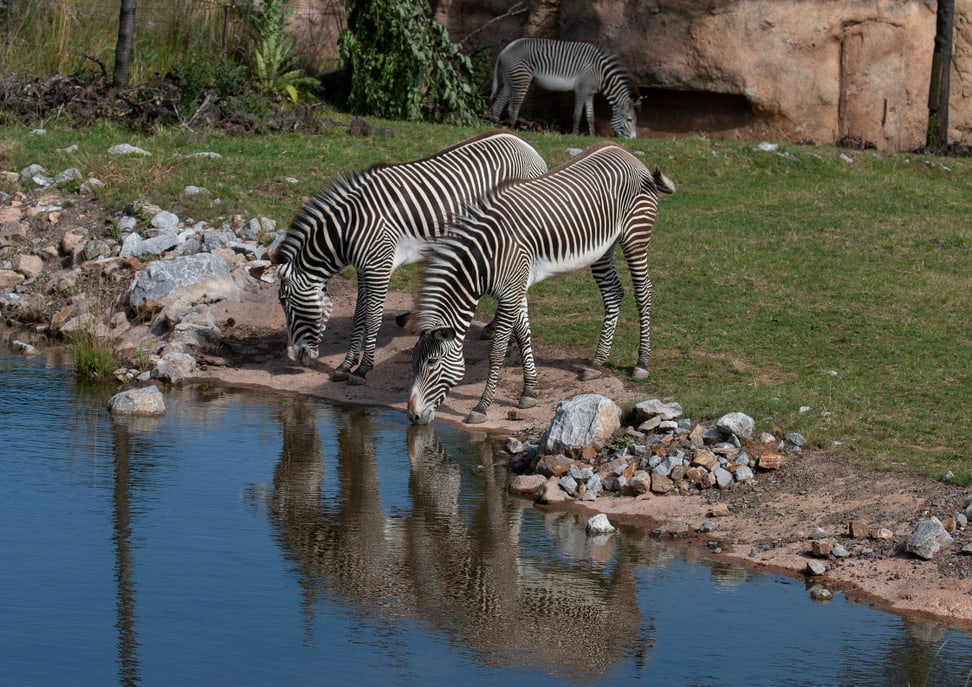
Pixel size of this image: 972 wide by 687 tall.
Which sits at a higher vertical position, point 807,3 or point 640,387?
point 807,3

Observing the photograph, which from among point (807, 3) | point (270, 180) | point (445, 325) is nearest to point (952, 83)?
point (807, 3)

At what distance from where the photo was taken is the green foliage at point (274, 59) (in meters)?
23.4

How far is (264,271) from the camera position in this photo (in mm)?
14906

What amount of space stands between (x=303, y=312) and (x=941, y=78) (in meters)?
15.4

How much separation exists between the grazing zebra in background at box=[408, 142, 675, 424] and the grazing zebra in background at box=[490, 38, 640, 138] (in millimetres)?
10400

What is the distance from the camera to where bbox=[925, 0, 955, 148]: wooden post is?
914 inches

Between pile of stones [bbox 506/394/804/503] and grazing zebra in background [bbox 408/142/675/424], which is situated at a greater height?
grazing zebra in background [bbox 408/142/675/424]

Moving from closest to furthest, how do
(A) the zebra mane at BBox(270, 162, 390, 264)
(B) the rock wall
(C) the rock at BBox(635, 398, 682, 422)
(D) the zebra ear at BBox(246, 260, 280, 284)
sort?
(C) the rock at BBox(635, 398, 682, 422) < (A) the zebra mane at BBox(270, 162, 390, 264) < (D) the zebra ear at BBox(246, 260, 280, 284) < (B) the rock wall

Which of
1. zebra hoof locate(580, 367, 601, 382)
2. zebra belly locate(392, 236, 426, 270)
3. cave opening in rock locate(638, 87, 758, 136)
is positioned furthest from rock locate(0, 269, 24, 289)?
cave opening in rock locate(638, 87, 758, 136)

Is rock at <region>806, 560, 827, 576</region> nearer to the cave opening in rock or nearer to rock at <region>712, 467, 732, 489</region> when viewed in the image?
rock at <region>712, 467, 732, 489</region>

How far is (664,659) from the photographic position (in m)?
6.90

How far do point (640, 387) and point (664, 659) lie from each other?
539 cm

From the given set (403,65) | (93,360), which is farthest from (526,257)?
(403,65)

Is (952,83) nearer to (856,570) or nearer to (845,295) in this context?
(845,295)
